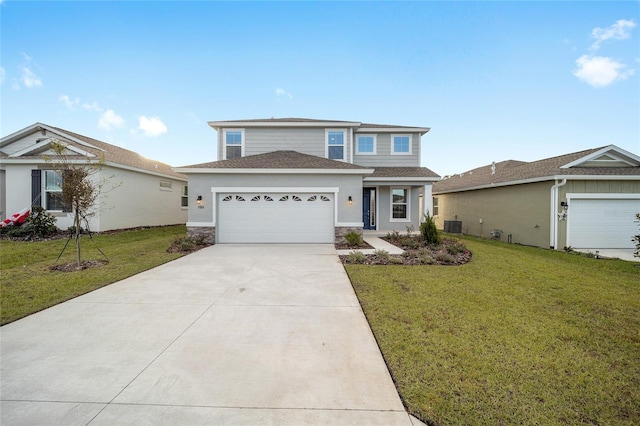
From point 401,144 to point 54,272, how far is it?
14.5 metres

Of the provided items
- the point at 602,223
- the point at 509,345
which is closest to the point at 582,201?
the point at 602,223

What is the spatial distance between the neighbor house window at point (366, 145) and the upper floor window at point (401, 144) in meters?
1.03

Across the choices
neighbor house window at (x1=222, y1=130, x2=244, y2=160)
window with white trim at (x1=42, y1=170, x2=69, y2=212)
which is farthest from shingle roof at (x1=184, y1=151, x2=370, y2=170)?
window with white trim at (x1=42, y1=170, x2=69, y2=212)

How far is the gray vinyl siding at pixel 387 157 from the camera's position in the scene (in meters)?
14.6

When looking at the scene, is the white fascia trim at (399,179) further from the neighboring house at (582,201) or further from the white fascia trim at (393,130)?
the neighboring house at (582,201)

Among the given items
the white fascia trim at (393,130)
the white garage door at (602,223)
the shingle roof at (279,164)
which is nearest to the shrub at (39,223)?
the shingle roof at (279,164)

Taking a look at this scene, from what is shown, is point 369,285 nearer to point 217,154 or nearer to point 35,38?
point 217,154

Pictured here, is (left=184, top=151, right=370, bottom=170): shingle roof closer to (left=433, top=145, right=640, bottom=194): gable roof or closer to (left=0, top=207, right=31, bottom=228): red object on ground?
(left=433, top=145, right=640, bottom=194): gable roof

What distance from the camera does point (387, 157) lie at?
576 inches

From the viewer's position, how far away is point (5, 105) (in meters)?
11.0

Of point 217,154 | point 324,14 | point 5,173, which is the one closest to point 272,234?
point 217,154

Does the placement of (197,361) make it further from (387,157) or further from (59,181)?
(59,181)

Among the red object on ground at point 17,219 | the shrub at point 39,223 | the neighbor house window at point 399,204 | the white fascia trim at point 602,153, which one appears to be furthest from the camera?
the neighbor house window at point 399,204

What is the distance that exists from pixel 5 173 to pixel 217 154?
33.5 feet
